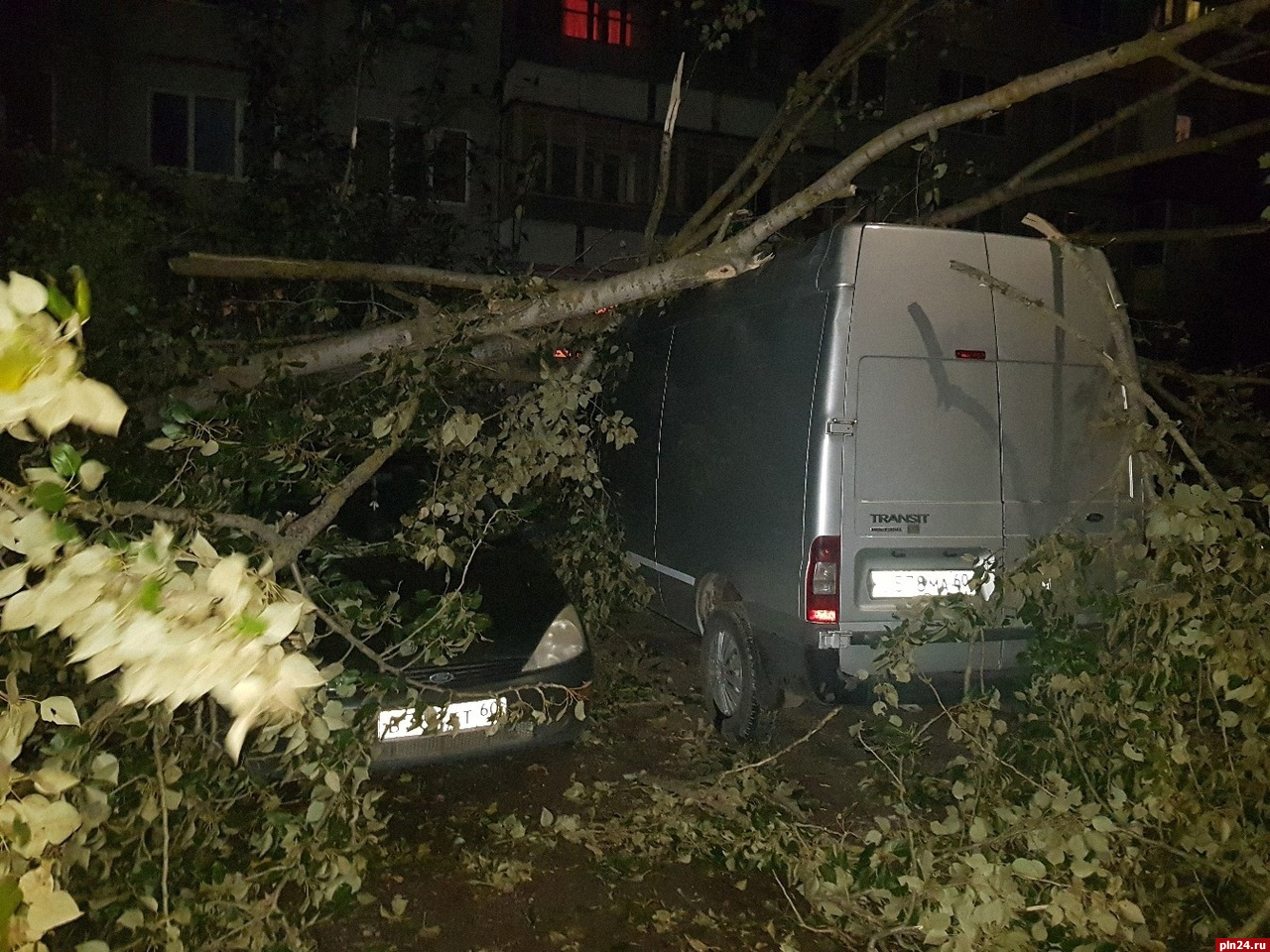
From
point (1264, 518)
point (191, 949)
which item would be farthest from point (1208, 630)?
point (191, 949)

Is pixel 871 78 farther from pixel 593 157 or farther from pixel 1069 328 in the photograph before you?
pixel 1069 328

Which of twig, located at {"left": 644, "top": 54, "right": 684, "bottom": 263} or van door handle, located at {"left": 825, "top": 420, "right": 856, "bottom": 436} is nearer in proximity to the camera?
van door handle, located at {"left": 825, "top": 420, "right": 856, "bottom": 436}

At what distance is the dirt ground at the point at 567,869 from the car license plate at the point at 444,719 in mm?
425

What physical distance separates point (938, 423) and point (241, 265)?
13.3 feet

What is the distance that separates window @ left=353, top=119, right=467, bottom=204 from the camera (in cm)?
1213

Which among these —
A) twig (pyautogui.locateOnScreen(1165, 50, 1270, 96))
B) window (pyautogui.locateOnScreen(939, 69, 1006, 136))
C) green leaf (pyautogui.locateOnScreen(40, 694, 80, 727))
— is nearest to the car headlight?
green leaf (pyautogui.locateOnScreen(40, 694, 80, 727))

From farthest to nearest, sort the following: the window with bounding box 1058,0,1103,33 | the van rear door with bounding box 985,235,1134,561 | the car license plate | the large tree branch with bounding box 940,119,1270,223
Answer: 1. the window with bounding box 1058,0,1103,33
2. the large tree branch with bounding box 940,119,1270,223
3. the van rear door with bounding box 985,235,1134,561
4. the car license plate

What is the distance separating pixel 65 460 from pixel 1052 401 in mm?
4463

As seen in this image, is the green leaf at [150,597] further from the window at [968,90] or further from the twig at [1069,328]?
the window at [968,90]

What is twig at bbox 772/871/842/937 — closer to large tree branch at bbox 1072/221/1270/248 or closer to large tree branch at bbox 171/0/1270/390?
large tree branch at bbox 171/0/1270/390

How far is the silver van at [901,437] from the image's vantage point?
4684mm

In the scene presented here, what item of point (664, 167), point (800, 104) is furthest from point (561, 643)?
point (800, 104)

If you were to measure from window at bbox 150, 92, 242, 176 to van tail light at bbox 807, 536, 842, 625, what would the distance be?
1587 cm

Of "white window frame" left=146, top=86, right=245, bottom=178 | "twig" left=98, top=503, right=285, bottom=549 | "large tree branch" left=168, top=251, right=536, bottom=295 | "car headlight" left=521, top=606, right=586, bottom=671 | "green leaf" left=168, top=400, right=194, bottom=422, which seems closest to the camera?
"twig" left=98, top=503, right=285, bottom=549
